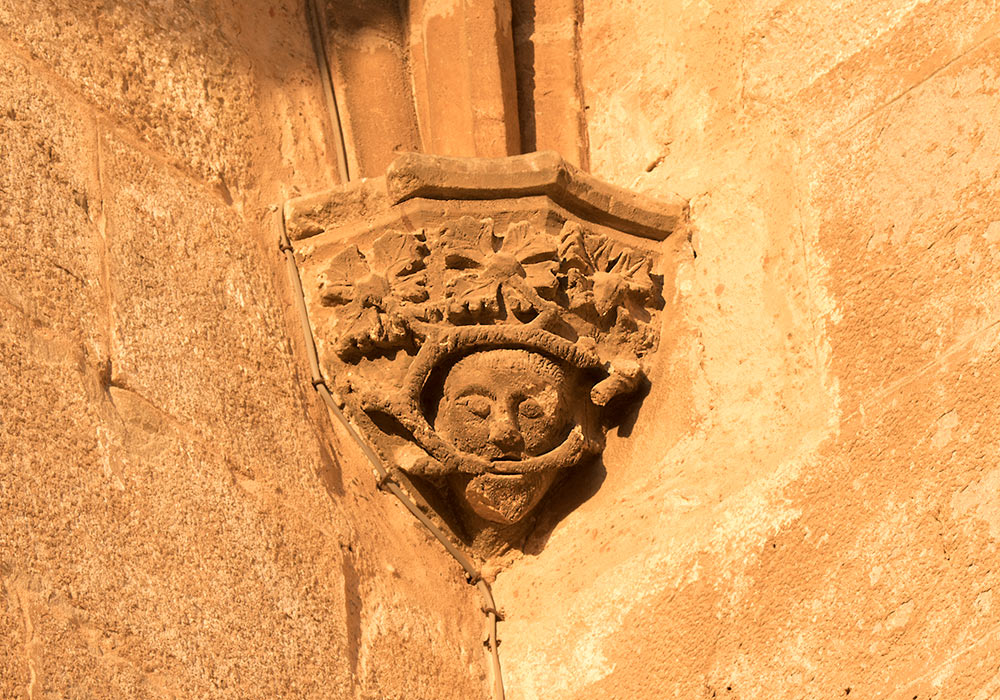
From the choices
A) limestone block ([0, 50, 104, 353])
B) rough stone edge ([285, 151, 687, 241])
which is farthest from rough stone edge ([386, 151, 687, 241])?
limestone block ([0, 50, 104, 353])

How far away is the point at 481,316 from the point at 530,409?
17cm

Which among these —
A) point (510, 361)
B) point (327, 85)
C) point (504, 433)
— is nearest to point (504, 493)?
point (504, 433)

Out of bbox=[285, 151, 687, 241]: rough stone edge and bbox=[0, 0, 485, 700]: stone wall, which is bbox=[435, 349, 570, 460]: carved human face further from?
bbox=[285, 151, 687, 241]: rough stone edge

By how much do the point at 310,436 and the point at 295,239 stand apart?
0.38 m

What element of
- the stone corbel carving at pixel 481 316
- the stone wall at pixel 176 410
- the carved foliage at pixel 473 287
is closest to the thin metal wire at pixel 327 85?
the stone wall at pixel 176 410

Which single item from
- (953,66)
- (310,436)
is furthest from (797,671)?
(953,66)

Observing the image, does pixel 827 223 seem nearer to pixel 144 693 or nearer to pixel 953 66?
pixel 953 66

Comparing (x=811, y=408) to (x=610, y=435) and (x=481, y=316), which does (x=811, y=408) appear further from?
(x=481, y=316)

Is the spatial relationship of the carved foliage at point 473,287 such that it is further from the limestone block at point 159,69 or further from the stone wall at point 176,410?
the limestone block at point 159,69

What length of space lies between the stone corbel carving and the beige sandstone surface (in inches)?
2.8

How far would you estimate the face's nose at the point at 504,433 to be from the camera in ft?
7.98

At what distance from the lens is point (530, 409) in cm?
246

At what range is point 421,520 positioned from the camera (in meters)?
2.55

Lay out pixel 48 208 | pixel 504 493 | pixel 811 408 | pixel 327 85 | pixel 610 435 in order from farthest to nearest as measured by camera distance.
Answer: pixel 327 85 < pixel 610 435 < pixel 504 493 < pixel 811 408 < pixel 48 208
